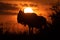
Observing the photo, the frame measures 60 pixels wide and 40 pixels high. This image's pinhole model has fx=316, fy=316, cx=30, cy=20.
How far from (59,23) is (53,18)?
1312 millimetres

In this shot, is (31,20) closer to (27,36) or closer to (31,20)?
(31,20)

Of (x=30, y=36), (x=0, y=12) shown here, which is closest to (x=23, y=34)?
(x=30, y=36)

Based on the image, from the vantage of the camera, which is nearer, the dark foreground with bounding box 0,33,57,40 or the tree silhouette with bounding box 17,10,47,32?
the dark foreground with bounding box 0,33,57,40

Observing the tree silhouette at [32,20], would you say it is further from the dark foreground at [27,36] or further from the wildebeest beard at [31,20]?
the dark foreground at [27,36]

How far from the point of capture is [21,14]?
22531mm

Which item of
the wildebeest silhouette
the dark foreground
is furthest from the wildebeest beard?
the dark foreground

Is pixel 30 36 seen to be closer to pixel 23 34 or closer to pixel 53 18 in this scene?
pixel 23 34

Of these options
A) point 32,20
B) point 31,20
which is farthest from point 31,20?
point 32,20

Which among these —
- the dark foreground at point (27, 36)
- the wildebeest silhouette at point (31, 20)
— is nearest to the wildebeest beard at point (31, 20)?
the wildebeest silhouette at point (31, 20)

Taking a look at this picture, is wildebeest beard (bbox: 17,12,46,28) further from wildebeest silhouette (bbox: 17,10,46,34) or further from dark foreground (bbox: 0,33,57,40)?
dark foreground (bbox: 0,33,57,40)

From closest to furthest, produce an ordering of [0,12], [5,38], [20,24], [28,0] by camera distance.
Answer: [5,38]
[20,24]
[0,12]
[28,0]

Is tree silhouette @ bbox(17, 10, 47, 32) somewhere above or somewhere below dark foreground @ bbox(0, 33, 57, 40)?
above

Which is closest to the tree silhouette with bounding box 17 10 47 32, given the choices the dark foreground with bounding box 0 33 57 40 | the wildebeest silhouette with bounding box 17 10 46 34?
the wildebeest silhouette with bounding box 17 10 46 34

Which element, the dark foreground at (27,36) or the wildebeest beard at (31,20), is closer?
the dark foreground at (27,36)
